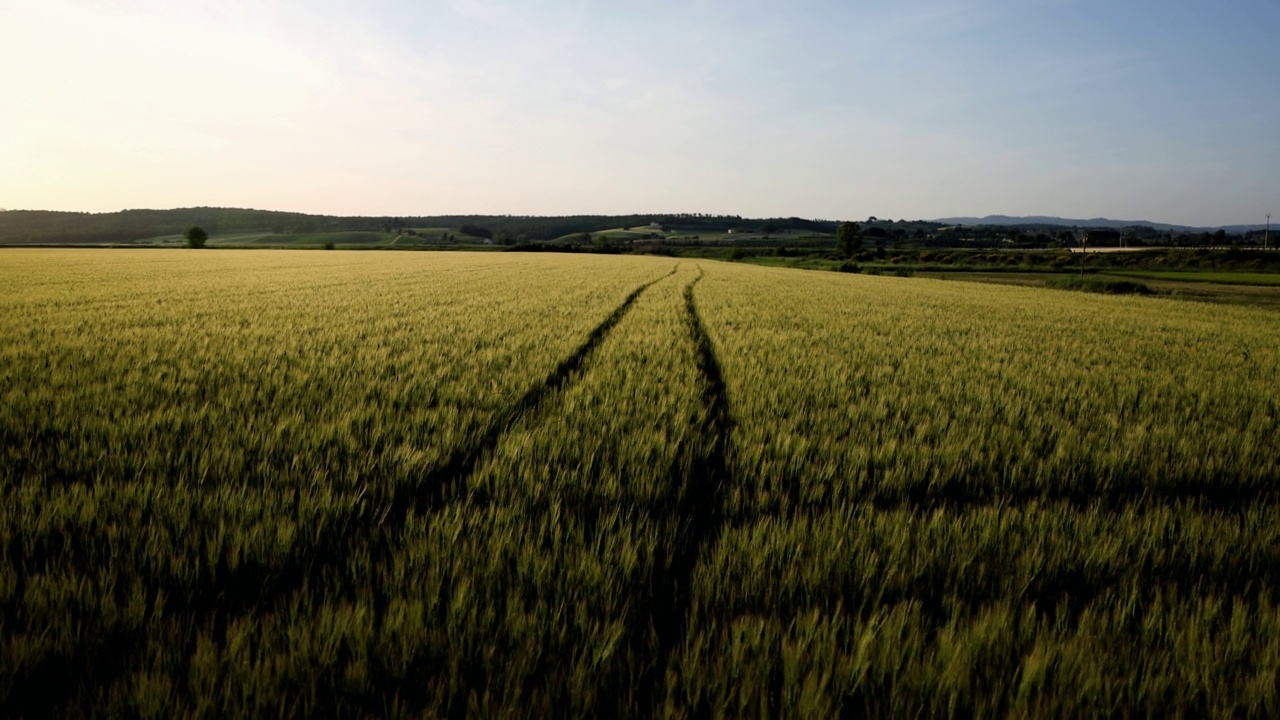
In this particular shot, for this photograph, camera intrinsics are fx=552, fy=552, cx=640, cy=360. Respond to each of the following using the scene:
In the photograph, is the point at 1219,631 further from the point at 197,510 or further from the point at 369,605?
the point at 197,510

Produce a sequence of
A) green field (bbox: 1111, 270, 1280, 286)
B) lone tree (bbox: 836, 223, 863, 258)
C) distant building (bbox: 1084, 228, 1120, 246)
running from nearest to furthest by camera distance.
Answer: green field (bbox: 1111, 270, 1280, 286), lone tree (bbox: 836, 223, 863, 258), distant building (bbox: 1084, 228, 1120, 246)

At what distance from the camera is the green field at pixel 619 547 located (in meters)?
1.50

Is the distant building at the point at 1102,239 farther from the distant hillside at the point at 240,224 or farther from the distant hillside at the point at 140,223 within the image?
the distant hillside at the point at 140,223

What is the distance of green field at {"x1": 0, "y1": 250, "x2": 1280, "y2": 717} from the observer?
150 centimetres

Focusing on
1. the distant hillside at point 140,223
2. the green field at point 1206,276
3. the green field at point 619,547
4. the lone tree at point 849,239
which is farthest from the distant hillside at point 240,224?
the green field at point 619,547

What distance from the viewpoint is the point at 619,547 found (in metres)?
2.26

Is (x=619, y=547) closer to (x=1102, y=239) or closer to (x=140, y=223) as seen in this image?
(x=140, y=223)

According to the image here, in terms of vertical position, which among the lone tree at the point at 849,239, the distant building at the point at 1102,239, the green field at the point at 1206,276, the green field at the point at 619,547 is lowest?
the green field at the point at 619,547

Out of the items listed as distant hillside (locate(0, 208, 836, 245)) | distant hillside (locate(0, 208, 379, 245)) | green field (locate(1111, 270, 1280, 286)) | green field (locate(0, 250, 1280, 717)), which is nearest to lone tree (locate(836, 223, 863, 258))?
green field (locate(1111, 270, 1280, 286))

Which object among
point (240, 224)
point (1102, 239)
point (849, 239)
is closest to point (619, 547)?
point (849, 239)

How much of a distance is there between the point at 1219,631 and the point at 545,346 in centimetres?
700

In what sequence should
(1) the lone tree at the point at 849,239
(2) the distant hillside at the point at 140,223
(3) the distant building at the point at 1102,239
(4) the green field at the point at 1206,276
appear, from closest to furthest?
1. (4) the green field at the point at 1206,276
2. (1) the lone tree at the point at 849,239
3. (2) the distant hillside at the point at 140,223
4. (3) the distant building at the point at 1102,239

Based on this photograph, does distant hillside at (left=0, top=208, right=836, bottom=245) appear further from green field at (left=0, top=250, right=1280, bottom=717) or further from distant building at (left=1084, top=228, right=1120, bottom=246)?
green field at (left=0, top=250, right=1280, bottom=717)

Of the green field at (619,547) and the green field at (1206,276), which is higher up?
the green field at (1206,276)
